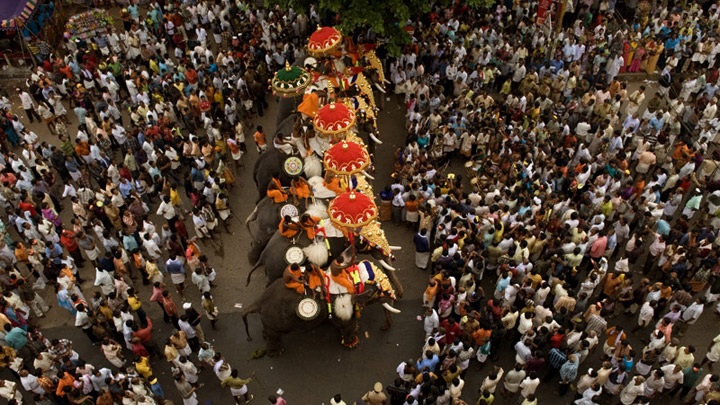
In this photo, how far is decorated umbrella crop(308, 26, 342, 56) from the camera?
45.8ft

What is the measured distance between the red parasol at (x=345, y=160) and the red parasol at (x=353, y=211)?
847 mm

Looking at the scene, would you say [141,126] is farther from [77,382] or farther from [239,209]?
[77,382]

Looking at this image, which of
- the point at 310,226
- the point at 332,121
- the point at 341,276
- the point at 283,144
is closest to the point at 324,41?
the point at 283,144

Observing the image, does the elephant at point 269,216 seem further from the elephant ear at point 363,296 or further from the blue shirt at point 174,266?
the elephant ear at point 363,296

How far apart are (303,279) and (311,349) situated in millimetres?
1978

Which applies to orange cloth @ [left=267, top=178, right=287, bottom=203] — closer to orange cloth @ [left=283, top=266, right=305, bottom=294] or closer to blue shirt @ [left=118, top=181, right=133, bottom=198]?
orange cloth @ [left=283, top=266, right=305, bottom=294]

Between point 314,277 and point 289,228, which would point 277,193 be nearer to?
point 289,228

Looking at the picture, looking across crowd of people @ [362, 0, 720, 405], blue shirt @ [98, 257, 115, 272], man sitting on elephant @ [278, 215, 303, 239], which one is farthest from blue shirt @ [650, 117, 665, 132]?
blue shirt @ [98, 257, 115, 272]

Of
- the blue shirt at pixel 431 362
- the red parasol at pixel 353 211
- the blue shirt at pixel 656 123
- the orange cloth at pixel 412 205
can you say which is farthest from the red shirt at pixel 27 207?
the blue shirt at pixel 656 123

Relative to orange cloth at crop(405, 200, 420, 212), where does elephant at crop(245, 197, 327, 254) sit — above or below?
above

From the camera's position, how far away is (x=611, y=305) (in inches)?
413

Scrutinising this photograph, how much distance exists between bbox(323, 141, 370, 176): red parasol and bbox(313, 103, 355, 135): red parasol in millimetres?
798

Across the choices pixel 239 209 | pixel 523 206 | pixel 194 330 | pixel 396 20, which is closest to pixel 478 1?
pixel 396 20

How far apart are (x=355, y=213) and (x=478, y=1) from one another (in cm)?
818
